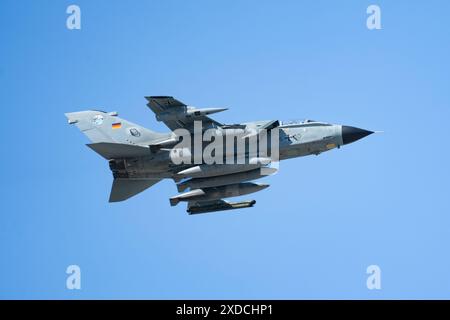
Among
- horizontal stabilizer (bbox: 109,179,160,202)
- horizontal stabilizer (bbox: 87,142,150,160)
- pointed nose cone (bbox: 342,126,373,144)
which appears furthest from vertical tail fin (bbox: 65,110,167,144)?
pointed nose cone (bbox: 342,126,373,144)

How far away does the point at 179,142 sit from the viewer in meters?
37.4

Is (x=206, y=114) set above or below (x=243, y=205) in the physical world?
above

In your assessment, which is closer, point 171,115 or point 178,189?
point 171,115

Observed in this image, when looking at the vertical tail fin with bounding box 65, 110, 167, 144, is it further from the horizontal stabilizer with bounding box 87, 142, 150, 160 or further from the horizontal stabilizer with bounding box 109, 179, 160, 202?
the horizontal stabilizer with bounding box 109, 179, 160, 202

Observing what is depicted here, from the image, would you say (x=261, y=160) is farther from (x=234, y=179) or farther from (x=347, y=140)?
(x=347, y=140)

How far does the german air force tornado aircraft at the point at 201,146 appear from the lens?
37.2m

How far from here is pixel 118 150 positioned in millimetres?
36656

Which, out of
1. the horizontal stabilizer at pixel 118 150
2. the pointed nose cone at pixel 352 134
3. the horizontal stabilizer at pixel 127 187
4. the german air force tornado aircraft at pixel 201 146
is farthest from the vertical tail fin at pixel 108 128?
the pointed nose cone at pixel 352 134

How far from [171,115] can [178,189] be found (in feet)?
15.7

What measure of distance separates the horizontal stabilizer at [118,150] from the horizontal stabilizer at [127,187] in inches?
71.9

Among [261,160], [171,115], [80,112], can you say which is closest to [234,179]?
[261,160]

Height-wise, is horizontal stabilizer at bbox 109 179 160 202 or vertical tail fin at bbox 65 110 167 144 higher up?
vertical tail fin at bbox 65 110 167 144

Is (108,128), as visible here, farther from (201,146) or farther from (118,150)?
(201,146)

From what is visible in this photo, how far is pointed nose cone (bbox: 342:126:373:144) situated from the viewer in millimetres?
38406
